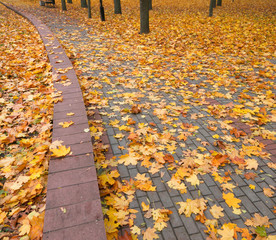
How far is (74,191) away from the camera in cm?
216

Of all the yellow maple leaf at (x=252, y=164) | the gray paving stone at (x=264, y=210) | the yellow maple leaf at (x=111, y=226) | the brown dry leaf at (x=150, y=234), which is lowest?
the gray paving stone at (x=264, y=210)

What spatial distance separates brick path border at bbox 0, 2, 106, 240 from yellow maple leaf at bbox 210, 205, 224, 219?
1266 mm

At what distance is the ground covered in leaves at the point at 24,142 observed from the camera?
221 cm

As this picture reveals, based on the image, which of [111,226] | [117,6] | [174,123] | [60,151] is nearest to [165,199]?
[111,226]

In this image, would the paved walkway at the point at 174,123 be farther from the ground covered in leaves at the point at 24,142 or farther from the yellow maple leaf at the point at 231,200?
the ground covered in leaves at the point at 24,142

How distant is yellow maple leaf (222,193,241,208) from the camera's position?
2.47 metres

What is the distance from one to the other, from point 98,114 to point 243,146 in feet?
8.40

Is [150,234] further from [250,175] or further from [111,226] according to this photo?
[250,175]

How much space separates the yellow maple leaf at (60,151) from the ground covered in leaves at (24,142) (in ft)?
1.08

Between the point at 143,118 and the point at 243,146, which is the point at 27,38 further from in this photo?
the point at 243,146

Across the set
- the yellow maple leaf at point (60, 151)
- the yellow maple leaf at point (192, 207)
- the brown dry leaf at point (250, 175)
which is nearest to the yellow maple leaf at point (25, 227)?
the yellow maple leaf at point (60, 151)

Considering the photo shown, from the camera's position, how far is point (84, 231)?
1.83 metres

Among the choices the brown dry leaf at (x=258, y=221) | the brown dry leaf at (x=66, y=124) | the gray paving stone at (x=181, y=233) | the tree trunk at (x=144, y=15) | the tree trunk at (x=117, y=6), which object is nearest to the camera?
the gray paving stone at (x=181, y=233)

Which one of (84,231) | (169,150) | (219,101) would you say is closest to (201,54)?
(219,101)
